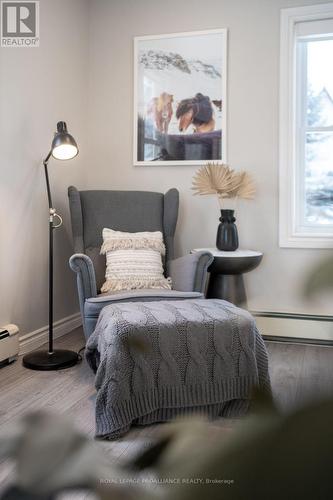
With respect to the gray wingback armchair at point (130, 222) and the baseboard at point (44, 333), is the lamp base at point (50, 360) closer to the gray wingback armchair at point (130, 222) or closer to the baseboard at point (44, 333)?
the baseboard at point (44, 333)

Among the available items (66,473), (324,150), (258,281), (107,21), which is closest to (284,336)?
(258,281)

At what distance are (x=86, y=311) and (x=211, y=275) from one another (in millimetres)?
1021

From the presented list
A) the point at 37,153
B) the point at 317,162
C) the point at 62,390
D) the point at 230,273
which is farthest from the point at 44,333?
the point at 317,162

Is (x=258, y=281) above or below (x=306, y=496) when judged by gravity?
below

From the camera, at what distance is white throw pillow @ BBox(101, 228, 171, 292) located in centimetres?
298

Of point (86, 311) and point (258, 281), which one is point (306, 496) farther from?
point (258, 281)

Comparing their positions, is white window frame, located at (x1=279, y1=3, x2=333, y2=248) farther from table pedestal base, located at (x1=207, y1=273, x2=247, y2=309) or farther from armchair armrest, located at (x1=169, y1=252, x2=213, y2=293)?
armchair armrest, located at (x1=169, y1=252, x2=213, y2=293)

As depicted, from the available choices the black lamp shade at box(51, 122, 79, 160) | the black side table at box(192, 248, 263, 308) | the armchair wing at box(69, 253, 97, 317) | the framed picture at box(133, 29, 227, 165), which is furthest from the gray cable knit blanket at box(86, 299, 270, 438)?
the framed picture at box(133, 29, 227, 165)

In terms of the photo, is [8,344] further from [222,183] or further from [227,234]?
[222,183]

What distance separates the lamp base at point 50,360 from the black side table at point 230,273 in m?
1.01

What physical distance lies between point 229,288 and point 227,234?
1.22ft

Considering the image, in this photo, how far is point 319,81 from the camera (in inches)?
135

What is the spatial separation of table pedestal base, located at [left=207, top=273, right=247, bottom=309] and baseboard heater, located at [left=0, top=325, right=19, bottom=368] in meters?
1.28

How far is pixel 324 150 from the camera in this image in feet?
11.4
